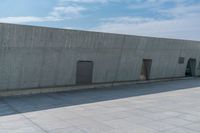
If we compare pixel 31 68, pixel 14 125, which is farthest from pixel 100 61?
pixel 14 125

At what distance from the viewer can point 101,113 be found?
274 inches

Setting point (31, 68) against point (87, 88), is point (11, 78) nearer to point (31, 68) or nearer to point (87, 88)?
point (31, 68)

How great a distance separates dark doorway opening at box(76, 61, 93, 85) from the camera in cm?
1140

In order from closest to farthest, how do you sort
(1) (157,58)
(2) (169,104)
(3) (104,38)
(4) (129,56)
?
1. (2) (169,104)
2. (3) (104,38)
3. (4) (129,56)
4. (1) (157,58)

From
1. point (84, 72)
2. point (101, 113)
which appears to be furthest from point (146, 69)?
point (101, 113)

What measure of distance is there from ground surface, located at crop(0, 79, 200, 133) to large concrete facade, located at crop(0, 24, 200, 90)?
104 centimetres

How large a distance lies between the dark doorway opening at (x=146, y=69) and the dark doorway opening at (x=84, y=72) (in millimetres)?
3654

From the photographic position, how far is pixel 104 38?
37.1 ft

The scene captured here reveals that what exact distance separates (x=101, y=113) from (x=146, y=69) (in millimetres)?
7753

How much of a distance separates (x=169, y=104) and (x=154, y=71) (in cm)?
622

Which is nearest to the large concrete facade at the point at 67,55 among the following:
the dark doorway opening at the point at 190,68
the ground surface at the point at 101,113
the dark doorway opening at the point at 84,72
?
the dark doorway opening at the point at 84,72

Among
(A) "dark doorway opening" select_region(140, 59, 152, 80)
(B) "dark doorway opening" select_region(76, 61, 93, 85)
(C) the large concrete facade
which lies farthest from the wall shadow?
(A) "dark doorway opening" select_region(140, 59, 152, 80)

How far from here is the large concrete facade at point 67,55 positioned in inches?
369

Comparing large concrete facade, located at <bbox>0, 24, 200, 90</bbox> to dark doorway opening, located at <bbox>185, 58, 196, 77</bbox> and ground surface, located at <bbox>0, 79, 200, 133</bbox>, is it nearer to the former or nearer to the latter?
ground surface, located at <bbox>0, 79, 200, 133</bbox>
